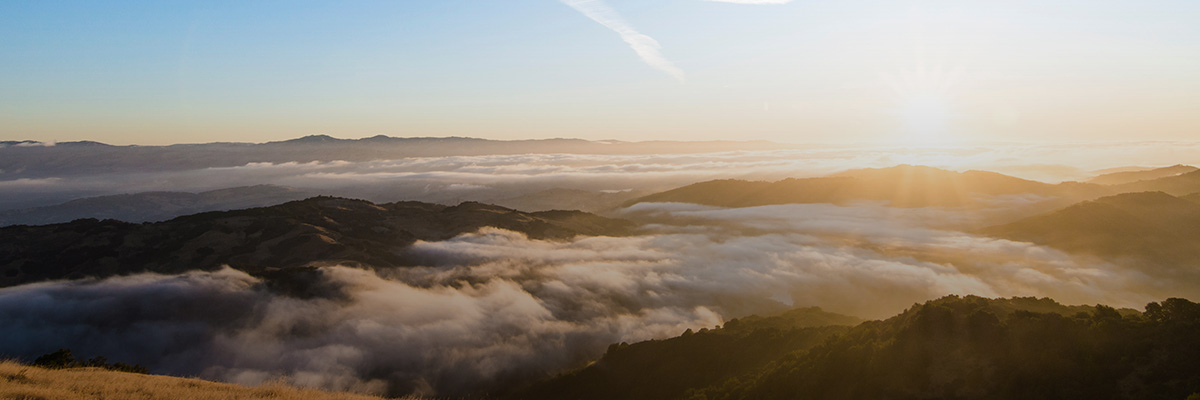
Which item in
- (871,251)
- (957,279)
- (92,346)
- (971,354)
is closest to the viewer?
(971,354)

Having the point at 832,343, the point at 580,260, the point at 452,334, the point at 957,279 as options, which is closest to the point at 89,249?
the point at 452,334

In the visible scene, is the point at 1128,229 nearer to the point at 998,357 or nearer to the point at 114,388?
the point at 998,357

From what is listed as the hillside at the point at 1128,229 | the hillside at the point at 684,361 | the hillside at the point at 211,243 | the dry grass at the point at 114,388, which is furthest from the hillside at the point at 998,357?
the hillside at the point at 1128,229

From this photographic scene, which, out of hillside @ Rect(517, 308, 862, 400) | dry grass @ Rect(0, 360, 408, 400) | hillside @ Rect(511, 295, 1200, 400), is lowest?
hillside @ Rect(517, 308, 862, 400)

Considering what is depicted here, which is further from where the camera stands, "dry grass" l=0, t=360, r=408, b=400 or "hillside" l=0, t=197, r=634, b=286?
"hillside" l=0, t=197, r=634, b=286

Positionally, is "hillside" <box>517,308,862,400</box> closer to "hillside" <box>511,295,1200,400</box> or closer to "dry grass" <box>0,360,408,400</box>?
"hillside" <box>511,295,1200,400</box>

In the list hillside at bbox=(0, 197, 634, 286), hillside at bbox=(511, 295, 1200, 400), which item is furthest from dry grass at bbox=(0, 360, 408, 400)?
hillside at bbox=(0, 197, 634, 286)

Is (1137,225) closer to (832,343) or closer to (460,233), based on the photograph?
(832,343)

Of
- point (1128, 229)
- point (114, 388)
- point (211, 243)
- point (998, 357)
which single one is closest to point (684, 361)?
point (998, 357)
